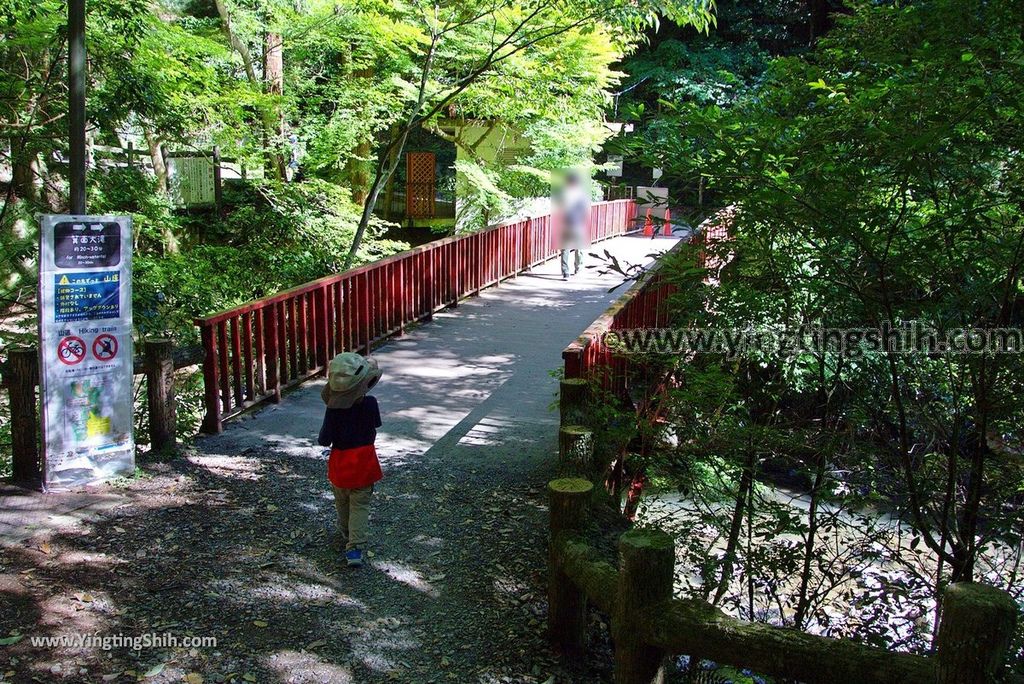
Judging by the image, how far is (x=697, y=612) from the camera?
3.21 meters

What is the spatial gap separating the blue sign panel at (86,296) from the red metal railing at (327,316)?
1.04 m

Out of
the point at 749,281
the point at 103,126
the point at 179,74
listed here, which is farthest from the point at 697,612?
the point at 179,74

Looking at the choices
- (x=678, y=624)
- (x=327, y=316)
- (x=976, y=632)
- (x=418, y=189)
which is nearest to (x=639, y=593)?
(x=678, y=624)

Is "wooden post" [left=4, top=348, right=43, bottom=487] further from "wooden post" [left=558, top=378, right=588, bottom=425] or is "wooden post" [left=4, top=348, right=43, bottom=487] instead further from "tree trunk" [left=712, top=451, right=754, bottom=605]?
"tree trunk" [left=712, top=451, right=754, bottom=605]

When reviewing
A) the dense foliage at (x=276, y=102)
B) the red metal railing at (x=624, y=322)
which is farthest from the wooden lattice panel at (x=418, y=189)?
the red metal railing at (x=624, y=322)

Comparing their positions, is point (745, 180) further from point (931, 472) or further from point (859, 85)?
point (931, 472)

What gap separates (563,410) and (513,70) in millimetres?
7357

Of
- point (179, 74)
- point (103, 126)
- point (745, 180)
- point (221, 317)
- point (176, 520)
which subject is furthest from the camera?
point (179, 74)

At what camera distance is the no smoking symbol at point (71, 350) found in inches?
225

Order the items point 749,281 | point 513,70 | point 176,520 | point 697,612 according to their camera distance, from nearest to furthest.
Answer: point 697,612 → point 749,281 → point 176,520 → point 513,70

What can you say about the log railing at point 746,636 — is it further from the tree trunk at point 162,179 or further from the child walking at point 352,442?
the tree trunk at point 162,179
